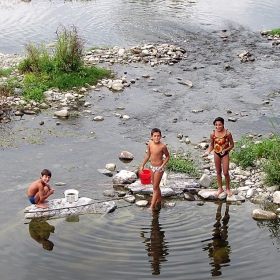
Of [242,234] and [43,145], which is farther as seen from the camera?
[43,145]

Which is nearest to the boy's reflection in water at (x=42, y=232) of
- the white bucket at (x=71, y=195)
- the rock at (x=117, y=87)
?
the white bucket at (x=71, y=195)

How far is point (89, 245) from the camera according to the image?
7383mm

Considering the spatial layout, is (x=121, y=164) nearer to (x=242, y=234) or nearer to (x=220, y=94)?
(x=242, y=234)

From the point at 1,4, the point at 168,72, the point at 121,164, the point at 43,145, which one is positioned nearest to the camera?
the point at 121,164

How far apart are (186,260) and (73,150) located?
4.64 m

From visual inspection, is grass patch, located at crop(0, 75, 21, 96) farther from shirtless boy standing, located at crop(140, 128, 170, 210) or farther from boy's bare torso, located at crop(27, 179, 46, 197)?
shirtless boy standing, located at crop(140, 128, 170, 210)

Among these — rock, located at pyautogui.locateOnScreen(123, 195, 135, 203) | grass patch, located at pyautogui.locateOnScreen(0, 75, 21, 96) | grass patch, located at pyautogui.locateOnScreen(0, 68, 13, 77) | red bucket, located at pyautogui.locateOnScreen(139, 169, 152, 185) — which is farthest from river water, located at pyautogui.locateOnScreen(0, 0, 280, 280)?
grass patch, located at pyautogui.locateOnScreen(0, 68, 13, 77)

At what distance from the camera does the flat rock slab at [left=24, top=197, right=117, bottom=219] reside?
26.8 feet

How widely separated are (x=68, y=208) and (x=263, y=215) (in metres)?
3.30

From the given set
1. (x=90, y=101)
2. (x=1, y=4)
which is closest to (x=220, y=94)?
(x=90, y=101)

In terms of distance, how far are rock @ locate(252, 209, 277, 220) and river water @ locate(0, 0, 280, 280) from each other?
0.13 m

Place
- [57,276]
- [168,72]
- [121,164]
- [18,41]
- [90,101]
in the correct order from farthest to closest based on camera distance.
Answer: [18,41], [168,72], [90,101], [121,164], [57,276]

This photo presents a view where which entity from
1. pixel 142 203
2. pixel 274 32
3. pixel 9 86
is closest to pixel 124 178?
pixel 142 203

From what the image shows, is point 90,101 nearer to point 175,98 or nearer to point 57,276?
point 175,98
